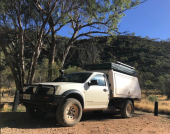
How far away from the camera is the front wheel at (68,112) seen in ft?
16.7

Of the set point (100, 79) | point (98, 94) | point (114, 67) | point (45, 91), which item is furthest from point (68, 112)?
point (114, 67)

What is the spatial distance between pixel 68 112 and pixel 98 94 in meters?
1.45

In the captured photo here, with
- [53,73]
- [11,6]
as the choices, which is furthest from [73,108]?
[11,6]

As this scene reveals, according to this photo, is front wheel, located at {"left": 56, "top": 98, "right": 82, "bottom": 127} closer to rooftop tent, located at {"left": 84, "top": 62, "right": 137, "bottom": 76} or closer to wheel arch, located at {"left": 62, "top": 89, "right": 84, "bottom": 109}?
wheel arch, located at {"left": 62, "top": 89, "right": 84, "bottom": 109}

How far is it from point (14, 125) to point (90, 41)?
10.9 meters

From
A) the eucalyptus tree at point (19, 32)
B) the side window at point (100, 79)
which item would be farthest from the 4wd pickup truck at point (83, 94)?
the eucalyptus tree at point (19, 32)

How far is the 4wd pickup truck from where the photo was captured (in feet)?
16.9

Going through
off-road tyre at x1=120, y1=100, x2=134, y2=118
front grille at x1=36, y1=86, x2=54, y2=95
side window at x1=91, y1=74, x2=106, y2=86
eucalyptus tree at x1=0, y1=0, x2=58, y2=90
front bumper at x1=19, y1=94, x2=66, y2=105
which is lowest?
off-road tyre at x1=120, y1=100, x2=134, y2=118

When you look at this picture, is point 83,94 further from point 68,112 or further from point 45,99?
point 45,99

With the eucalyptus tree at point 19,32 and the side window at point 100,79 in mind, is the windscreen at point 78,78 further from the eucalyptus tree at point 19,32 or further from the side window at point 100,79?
the eucalyptus tree at point 19,32

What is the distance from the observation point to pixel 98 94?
6293 mm

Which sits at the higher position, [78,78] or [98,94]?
[78,78]

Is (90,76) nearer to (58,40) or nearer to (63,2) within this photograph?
(63,2)

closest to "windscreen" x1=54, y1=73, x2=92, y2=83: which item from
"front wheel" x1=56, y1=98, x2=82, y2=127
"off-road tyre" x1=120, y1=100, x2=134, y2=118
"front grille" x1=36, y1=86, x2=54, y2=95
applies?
"front wheel" x1=56, y1=98, x2=82, y2=127
